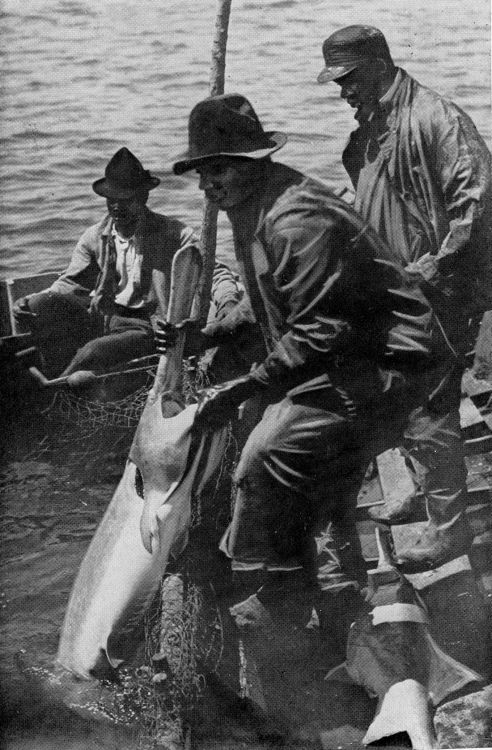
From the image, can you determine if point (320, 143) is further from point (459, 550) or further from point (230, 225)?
point (459, 550)

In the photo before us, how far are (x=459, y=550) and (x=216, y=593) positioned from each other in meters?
0.97

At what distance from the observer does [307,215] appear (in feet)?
15.0

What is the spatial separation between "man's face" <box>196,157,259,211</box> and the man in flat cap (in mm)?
573

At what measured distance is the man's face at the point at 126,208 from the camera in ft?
16.4

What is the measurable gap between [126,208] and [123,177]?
116 millimetres

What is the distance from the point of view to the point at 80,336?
5133 mm

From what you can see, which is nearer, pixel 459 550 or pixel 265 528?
pixel 265 528

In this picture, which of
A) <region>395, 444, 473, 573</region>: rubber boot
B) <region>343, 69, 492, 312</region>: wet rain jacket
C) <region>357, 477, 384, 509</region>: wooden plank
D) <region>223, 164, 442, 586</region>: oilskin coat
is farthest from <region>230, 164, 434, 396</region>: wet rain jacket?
<region>357, 477, 384, 509</region>: wooden plank

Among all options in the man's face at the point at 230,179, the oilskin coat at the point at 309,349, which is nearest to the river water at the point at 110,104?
the man's face at the point at 230,179

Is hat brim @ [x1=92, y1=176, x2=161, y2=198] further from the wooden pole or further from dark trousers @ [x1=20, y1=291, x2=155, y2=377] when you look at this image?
dark trousers @ [x1=20, y1=291, x2=155, y2=377]

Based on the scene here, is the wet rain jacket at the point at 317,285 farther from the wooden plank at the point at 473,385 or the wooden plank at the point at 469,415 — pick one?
the wooden plank at the point at 473,385

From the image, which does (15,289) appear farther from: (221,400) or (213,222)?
(221,400)

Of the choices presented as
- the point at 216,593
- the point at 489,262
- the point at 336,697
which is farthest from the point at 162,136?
the point at 336,697

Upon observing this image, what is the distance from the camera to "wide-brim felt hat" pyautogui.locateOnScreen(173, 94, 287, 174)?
4.66 metres
